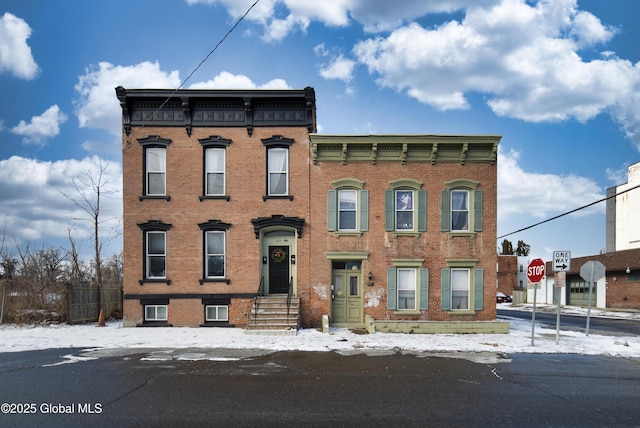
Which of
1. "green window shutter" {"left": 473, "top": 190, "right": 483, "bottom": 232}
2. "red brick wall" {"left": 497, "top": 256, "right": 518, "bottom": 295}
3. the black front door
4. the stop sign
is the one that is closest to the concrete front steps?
the black front door

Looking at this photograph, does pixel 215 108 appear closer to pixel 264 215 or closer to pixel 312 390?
pixel 264 215

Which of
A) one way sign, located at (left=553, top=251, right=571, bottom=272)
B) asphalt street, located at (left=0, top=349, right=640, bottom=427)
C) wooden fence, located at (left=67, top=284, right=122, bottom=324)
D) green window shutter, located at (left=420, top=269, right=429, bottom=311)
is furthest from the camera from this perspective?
wooden fence, located at (left=67, top=284, right=122, bottom=324)

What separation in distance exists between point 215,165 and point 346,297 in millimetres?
7763

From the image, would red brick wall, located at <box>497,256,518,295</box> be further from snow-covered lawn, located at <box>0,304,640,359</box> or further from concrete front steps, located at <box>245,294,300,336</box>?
concrete front steps, located at <box>245,294,300,336</box>

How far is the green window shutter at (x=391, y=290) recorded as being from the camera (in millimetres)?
16656

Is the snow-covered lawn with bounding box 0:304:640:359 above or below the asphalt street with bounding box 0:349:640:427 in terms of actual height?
below

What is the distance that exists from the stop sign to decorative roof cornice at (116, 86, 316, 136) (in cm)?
979

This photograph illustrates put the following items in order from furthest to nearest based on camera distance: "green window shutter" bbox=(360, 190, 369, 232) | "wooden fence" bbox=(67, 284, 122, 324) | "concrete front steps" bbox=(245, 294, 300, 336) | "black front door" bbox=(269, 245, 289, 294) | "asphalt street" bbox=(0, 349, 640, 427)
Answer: "wooden fence" bbox=(67, 284, 122, 324), "black front door" bbox=(269, 245, 289, 294), "green window shutter" bbox=(360, 190, 369, 232), "concrete front steps" bbox=(245, 294, 300, 336), "asphalt street" bbox=(0, 349, 640, 427)

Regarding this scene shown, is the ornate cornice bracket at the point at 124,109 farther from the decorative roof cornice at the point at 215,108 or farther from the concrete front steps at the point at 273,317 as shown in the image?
the concrete front steps at the point at 273,317

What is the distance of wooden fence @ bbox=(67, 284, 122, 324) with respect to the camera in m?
18.0

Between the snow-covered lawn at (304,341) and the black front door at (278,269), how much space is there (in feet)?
7.23

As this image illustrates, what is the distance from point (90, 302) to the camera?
18.9 m

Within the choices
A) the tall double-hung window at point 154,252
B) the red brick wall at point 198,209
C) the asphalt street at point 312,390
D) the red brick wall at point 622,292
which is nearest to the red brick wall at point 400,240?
the red brick wall at point 198,209

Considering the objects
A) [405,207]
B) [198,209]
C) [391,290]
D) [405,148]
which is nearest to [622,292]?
[405,207]
